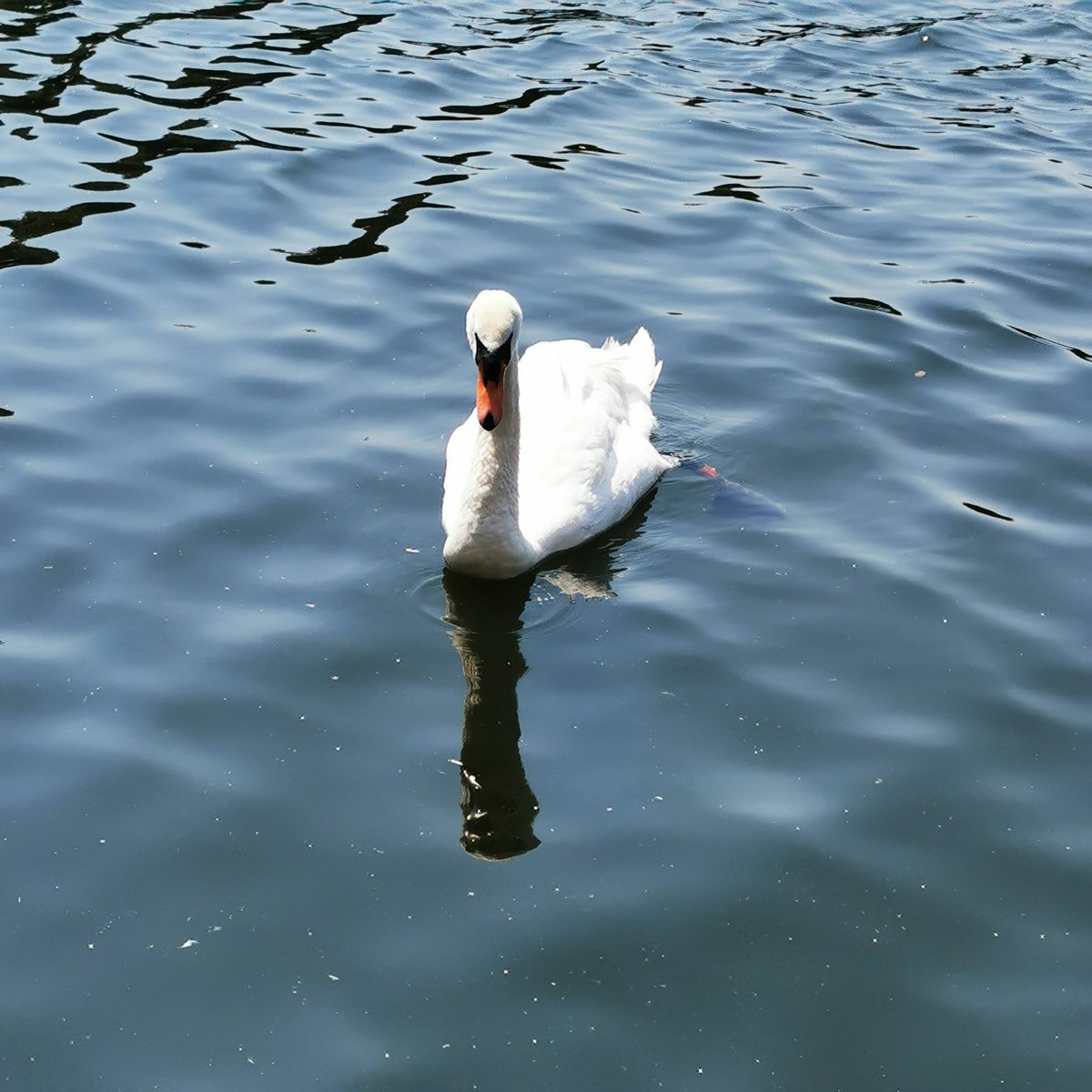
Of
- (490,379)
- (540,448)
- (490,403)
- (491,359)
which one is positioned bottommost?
(540,448)

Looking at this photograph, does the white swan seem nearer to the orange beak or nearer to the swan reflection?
the orange beak

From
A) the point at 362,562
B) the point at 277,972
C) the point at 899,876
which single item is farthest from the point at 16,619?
the point at 899,876

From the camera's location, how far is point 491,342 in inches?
293

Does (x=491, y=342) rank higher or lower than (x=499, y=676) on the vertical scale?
higher

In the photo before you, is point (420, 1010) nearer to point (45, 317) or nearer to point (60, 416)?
point (60, 416)

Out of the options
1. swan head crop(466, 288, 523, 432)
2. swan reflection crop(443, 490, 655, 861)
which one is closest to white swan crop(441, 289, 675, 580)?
swan head crop(466, 288, 523, 432)

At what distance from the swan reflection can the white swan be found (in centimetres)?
11

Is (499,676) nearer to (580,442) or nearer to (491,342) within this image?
(491,342)

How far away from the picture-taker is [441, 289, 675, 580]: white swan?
7582 mm

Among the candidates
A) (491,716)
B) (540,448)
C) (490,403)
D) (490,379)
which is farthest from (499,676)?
(540,448)

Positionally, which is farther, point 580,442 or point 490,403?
point 580,442

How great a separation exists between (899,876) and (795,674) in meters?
1.45

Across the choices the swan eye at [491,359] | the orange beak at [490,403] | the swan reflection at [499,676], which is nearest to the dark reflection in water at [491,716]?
the swan reflection at [499,676]

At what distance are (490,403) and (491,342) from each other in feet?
0.95
